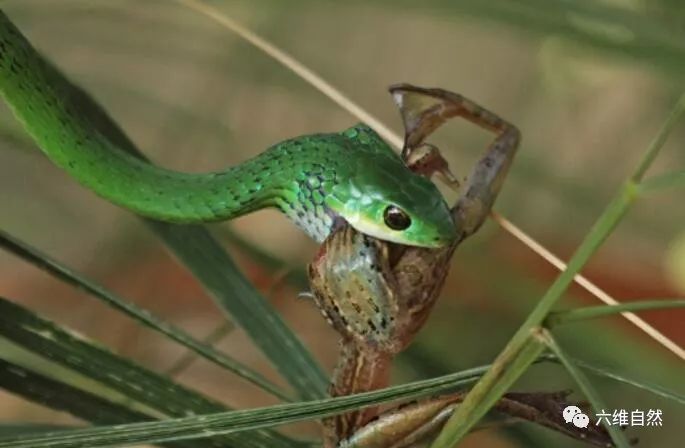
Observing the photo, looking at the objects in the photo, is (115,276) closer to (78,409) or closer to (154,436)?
(78,409)

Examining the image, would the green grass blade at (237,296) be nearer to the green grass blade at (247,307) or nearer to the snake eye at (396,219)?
the green grass blade at (247,307)

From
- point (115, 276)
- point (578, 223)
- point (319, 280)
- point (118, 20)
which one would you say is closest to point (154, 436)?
point (319, 280)

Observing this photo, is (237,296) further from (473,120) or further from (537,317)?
(537,317)

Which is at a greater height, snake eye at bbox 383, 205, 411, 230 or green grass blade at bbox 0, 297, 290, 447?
snake eye at bbox 383, 205, 411, 230

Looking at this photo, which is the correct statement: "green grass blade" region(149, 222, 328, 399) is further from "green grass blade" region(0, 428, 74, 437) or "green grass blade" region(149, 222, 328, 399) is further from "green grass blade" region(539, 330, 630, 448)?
"green grass blade" region(539, 330, 630, 448)

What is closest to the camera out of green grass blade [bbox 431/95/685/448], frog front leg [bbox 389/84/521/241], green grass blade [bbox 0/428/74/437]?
green grass blade [bbox 431/95/685/448]

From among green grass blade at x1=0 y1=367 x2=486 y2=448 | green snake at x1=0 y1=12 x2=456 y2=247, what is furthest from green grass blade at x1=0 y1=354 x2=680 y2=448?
green snake at x1=0 y1=12 x2=456 y2=247

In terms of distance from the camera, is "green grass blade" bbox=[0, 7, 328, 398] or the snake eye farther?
"green grass blade" bbox=[0, 7, 328, 398]
